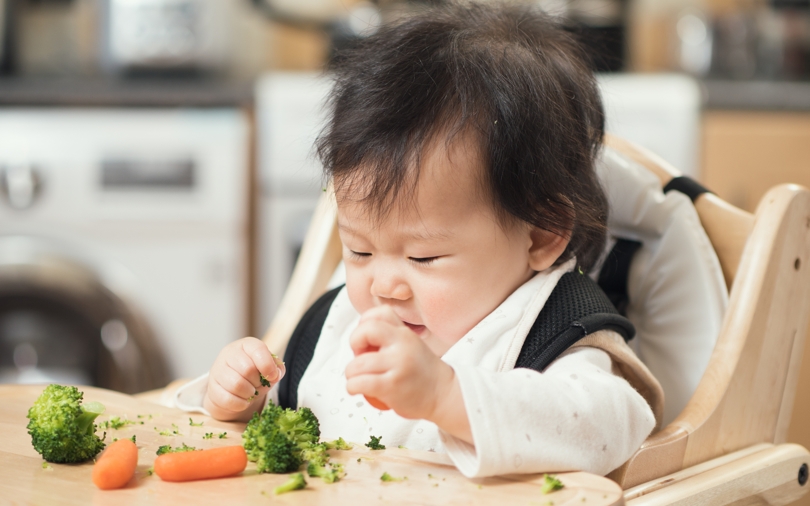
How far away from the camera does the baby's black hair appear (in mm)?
738

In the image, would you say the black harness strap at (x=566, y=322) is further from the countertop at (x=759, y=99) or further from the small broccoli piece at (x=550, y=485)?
the countertop at (x=759, y=99)

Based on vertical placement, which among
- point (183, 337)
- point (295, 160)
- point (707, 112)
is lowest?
point (183, 337)

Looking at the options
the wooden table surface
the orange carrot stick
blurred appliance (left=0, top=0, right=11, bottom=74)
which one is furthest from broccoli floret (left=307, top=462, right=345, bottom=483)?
blurred appliance (left=0, top=0, right=11, bottom=74)

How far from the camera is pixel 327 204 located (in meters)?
1.05

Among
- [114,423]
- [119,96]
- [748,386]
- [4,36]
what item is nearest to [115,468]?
[114,423]

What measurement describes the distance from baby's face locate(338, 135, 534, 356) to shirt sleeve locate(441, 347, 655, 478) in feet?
0.44

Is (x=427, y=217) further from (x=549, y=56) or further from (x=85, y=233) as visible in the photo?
(x=85, y=233)

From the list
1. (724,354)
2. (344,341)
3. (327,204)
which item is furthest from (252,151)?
(724,354)

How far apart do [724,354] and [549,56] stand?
0.31m

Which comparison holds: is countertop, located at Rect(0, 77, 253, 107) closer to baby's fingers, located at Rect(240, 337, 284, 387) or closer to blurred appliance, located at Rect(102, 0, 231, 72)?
blurred appliance, located at Rect(102, 0, 231, 72)

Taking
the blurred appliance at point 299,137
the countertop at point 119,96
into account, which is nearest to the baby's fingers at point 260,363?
the blurred appliance at point 299,137

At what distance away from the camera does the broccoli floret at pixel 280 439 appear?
592mm

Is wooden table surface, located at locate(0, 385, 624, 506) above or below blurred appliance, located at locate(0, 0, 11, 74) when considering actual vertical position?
below

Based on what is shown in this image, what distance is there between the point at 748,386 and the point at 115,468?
538mm
